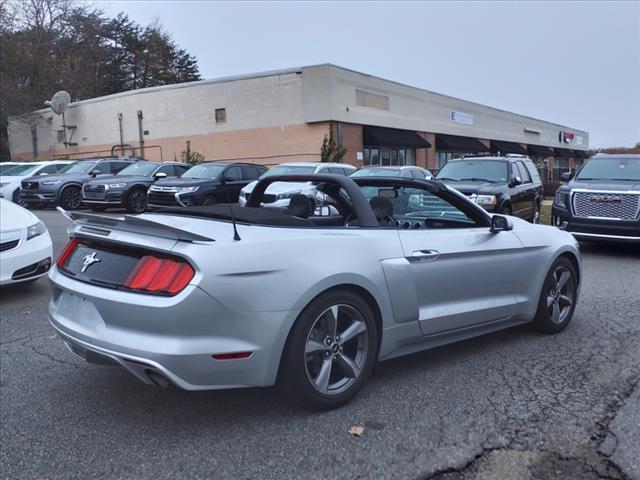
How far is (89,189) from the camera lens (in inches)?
693

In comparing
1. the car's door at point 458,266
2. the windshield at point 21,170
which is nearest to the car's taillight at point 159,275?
the car's door at point 458,266

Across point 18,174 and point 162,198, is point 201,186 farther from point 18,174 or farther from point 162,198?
point 18,174

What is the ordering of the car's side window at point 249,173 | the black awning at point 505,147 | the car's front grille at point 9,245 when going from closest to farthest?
the car's front grille at point 9,245, the car's side window at point 249,173, the black awning at point 505,147

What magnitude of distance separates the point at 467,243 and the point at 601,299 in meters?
3.26

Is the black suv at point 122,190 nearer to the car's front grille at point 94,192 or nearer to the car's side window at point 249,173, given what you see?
the car's front grille at point 94,192

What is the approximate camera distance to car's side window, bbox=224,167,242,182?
56.0 feet

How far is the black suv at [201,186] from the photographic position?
16.0 m

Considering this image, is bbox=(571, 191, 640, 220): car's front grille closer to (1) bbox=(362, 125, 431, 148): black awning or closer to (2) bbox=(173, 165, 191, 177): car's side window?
(2) bbox=(173, 165, 191, 177): car's side window

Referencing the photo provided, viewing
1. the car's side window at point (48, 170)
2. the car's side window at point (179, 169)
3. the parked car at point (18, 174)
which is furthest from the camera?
the car's side window at point (48, 170)

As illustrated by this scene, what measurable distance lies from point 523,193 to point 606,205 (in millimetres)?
2377

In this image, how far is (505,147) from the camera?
45.8m

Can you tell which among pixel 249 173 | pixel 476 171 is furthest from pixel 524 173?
pixel 249 173

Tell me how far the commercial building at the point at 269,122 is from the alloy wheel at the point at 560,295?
21.3 meters

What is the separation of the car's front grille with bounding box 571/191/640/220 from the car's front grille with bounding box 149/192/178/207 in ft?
34.2
